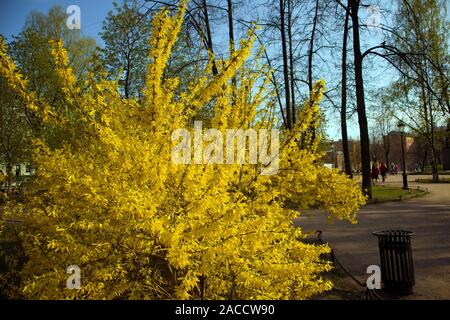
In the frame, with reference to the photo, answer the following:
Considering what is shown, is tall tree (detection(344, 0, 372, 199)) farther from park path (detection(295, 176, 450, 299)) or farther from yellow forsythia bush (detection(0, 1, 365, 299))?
yellow forsythia bush (detection(0, 1, 365, 299))

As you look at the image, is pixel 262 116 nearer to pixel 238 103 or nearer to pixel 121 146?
pixel 238 103

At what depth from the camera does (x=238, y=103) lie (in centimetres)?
339

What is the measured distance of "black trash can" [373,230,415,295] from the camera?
4984 millimetres

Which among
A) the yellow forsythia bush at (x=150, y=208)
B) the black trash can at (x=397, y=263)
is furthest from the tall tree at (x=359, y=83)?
the yellow forsythia bush at (x=150, y=208)

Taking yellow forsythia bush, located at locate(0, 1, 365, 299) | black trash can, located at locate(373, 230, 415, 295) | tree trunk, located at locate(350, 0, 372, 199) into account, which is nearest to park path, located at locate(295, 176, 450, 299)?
black trash can, located at locate(373, 230, 415, 295)

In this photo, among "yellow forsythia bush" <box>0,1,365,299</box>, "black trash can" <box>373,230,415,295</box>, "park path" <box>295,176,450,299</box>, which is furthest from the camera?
"park path" <box>295,176,450,299</box>

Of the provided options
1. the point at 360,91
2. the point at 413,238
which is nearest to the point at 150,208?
the point at 413,238

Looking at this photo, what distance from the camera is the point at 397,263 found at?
5047 mm

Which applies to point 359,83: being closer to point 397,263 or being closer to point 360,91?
point 360,91

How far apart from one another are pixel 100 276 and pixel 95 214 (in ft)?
1.68

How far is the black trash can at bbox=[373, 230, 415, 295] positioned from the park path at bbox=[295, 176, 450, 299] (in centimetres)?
22

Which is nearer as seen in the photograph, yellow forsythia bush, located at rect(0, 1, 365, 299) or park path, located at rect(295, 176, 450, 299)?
yellow forsythia bush, located at rect(0, 1, 365, 299)

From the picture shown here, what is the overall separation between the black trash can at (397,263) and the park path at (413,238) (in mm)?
216

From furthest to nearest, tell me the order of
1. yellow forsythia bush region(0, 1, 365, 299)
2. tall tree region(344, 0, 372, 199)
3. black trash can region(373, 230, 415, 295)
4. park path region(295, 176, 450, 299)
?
tall tree region(344, 0, 372, 199), park path region(295, 176, 450, 299), black trash can region(373, 230, 415, 295), yellow forsythia bush region(0, 1, 365, 299)
